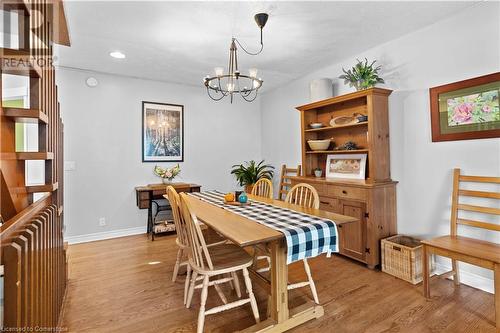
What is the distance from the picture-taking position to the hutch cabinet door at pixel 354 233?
2.78 metres

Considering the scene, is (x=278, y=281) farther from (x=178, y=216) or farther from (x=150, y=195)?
(x=150, y=195)

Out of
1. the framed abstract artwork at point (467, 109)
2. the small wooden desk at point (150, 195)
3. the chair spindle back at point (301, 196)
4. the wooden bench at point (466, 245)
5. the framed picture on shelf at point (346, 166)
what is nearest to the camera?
the wooden bench at point (466, 245)

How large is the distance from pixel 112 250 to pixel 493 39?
4577 millimetres

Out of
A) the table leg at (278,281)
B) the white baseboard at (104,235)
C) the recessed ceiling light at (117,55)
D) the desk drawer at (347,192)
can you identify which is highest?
the recessed ceiling light at (117,55)

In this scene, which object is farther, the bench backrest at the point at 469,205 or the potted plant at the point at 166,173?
the potted plant at the point at 166,173

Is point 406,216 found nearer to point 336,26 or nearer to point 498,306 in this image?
point 498,306

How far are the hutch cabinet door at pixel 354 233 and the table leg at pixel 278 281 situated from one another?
1.40m

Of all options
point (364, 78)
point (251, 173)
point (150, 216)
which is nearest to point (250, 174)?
point (251, 173)

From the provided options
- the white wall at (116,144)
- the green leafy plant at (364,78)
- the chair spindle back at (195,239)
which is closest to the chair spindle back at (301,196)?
the chair spindle back at (195,239)

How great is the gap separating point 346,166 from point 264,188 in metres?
1.10

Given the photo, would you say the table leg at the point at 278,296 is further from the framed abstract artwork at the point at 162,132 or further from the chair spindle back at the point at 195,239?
the framed abstract artwork at the point at 162,132

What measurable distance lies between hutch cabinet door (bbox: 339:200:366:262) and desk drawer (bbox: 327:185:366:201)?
6 centimetres

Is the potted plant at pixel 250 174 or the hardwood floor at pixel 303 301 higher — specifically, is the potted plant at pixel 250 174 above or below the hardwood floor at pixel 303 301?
above

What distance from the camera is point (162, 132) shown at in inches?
170
